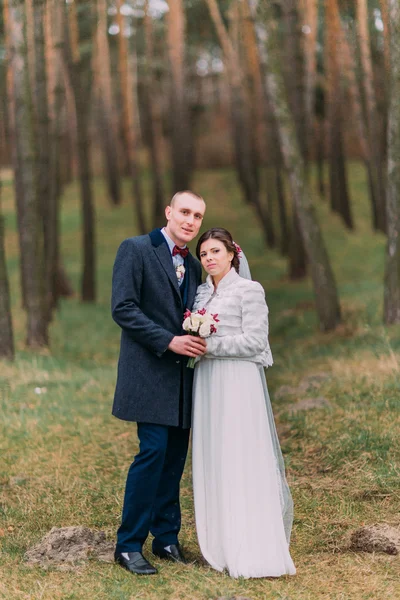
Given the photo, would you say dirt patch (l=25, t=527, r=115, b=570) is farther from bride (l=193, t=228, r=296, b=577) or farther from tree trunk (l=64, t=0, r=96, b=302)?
tree trunk (l=64, t=0, r=96, b=302)

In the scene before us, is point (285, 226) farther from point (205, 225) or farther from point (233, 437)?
point (233, 437)

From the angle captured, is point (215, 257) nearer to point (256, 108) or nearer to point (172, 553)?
point (172, 553)

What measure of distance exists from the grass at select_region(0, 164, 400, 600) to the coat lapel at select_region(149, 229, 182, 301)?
172cm

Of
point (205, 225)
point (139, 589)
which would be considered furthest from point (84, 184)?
point (139, 589)

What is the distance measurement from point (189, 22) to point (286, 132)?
21.0 m

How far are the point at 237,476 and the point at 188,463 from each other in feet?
9.40

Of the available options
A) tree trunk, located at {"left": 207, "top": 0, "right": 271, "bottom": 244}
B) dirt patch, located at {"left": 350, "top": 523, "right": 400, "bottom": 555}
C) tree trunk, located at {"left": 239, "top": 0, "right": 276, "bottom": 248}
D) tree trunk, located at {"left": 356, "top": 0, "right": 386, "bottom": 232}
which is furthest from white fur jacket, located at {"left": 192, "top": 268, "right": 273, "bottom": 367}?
tree trunk, located at {"left": 207, "top": 0, "right": 271, "bottom": 244}

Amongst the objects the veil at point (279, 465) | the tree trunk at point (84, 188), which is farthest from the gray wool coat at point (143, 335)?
the tree trunk at point (84, 188)

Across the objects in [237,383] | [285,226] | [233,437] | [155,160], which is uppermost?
[155,160]

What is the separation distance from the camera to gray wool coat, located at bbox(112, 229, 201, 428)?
4.82 metres

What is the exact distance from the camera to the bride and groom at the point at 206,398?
478 cm

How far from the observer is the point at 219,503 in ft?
15.8

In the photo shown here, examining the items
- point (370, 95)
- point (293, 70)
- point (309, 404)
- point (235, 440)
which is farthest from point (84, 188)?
point (235, 440)

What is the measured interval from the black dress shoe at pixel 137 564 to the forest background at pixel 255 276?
80 millimetres
